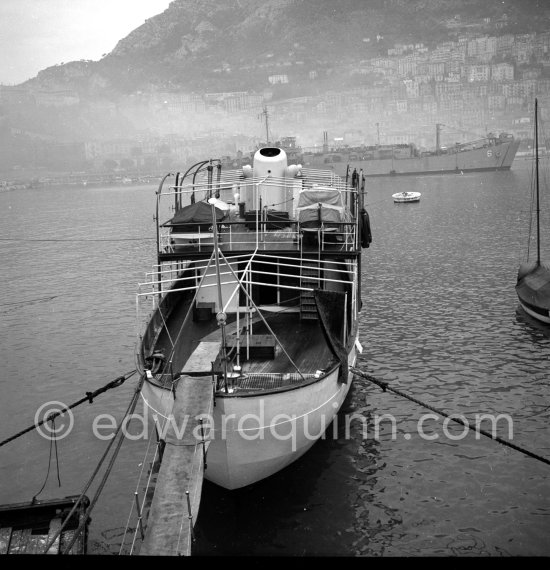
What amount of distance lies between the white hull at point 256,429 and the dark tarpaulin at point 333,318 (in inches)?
52.4

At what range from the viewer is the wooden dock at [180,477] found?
10509 mm

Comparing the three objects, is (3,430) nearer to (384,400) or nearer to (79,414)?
(79,414)

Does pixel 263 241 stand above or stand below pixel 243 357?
above

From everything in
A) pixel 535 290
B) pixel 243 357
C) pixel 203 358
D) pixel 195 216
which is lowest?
pixel 535 290

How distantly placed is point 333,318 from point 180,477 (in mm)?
8609

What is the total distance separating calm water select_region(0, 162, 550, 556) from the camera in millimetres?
14992

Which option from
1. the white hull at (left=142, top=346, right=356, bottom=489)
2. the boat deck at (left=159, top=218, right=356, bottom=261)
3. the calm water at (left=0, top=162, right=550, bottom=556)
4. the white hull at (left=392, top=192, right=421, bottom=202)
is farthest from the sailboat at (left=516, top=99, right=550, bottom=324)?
the white hull at (left=392, top=192, right=421, bottom=202)

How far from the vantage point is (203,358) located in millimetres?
16219

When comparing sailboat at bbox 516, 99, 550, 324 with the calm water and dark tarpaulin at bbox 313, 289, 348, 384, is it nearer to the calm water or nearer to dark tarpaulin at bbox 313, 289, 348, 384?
the calm water

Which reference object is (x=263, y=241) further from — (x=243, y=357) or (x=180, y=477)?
(x=180, y=477)

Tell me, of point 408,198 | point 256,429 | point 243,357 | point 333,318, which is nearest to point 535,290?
point 333,318

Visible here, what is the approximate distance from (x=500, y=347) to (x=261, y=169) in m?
13.9

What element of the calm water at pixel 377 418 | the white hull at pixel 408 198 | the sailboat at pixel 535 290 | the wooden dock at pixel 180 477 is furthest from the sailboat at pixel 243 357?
the white hull at pixel 408 198

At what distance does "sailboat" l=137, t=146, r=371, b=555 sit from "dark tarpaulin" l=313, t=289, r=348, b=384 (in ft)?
0.12
